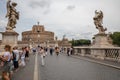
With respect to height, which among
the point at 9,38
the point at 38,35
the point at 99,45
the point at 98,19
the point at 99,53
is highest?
the point at 38,35

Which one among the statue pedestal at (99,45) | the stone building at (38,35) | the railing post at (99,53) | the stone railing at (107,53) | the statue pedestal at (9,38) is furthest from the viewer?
the stone building at (38,35)

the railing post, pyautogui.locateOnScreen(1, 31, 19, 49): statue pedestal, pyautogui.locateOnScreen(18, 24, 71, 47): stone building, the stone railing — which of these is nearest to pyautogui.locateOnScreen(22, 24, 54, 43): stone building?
pyautogui.locateOnScreen(18, 24, 71, 47): stone building

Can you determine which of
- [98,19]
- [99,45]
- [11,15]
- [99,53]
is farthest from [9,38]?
[98,19]

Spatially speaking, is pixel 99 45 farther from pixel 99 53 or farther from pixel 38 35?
pixel 38 35

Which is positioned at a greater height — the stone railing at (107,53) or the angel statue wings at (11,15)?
the angel statue wings at (11,15)

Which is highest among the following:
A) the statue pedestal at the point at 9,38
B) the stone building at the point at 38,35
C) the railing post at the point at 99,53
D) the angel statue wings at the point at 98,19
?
the stone building at the point at 38,35

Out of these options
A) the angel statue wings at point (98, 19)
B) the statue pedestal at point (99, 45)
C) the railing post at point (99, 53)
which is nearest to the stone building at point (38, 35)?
the angel statue wings at point (98, 19)

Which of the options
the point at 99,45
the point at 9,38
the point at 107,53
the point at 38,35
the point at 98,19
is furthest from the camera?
the point at 38,35

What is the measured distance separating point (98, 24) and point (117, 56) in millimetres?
12270

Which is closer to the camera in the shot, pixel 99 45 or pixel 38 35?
pixel 99 45

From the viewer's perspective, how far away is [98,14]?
3478 centimetres

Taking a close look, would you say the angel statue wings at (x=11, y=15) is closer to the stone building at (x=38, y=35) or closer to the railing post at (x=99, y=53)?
the railing post at (x=99, y=53)

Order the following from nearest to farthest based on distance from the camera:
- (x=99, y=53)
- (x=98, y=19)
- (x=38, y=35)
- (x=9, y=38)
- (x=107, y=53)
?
(x=107, y=53) → (x=99, y=53) → (x=9, y=38) → (x=98, y=19) → (x=38, y=35)

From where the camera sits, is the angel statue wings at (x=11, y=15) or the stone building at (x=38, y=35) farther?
the stone building at (x=38, y=35)
